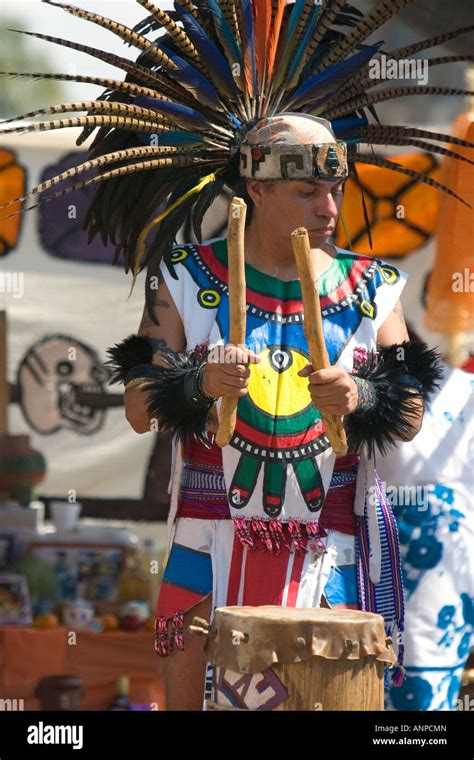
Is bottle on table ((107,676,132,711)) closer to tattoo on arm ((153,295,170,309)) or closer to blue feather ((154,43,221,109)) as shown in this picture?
tattoo on arm ((153,295,170,309))

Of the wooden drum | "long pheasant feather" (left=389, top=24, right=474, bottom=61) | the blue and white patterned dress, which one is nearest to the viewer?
the wooden drum

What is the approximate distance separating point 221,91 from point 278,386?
764mm

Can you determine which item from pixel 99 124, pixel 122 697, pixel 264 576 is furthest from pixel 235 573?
pixel 122 697

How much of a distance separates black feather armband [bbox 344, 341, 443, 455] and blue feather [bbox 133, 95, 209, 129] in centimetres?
73

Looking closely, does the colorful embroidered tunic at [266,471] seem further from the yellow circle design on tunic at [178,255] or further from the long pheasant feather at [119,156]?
the long pheasant feather at [119,156]

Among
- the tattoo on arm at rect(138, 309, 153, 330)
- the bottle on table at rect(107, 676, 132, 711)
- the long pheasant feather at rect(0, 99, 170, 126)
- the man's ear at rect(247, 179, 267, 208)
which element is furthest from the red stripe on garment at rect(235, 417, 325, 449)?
the bottle on table at rect(107, 676, 132, 711)

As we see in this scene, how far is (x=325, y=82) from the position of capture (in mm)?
3383

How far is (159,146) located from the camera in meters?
3.31

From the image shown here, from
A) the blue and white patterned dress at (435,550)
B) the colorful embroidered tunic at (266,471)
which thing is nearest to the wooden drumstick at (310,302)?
the colorful embroidered tunic at (266,471)

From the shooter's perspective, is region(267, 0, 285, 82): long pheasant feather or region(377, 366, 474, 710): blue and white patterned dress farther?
region(377, 366, 474, 710): blue and white patterned dress

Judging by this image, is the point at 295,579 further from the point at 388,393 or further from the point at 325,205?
the point at 325,205

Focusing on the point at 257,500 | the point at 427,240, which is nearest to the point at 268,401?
the point at 257,500

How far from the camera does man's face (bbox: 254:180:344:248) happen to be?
3211mm

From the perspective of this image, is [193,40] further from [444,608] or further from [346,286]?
[444,608]
